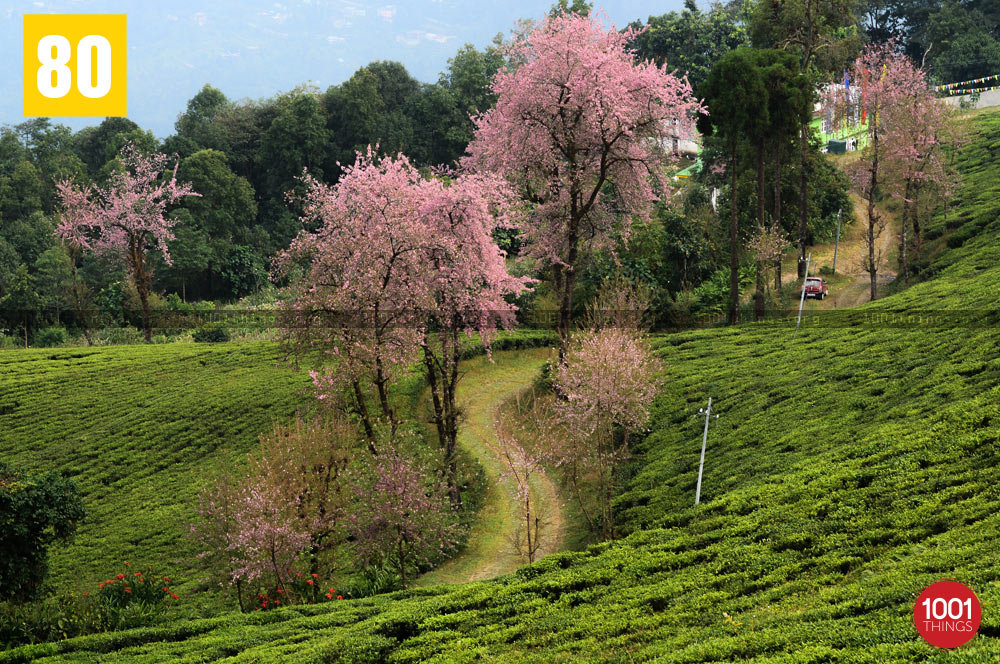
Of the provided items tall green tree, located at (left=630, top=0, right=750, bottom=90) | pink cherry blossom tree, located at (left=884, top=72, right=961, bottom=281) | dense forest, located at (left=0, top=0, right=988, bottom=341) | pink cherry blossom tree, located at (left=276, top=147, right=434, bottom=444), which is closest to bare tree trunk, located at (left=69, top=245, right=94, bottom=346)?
dense forest, located at (left=0, top=0, right=988, bottom=341)

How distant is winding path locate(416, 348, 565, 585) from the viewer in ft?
97.0

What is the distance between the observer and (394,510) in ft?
83.7

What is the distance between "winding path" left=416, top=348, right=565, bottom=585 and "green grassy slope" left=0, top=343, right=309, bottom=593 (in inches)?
335

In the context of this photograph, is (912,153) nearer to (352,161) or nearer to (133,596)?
(133,596)

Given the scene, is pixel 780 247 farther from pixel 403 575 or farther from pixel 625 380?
pixel 403 575

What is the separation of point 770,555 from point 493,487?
16.9m

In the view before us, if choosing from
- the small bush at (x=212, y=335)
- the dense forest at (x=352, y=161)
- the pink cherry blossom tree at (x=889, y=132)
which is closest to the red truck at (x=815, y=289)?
the pink cherry blossom tree at (x=889, y=132)

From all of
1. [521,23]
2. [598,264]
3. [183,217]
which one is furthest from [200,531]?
[183,217]

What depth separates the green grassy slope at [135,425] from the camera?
34188mm

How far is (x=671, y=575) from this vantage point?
20688 millimetres

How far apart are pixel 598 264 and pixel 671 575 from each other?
3588 cm

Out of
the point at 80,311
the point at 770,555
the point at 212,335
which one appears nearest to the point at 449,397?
the point at 770,555

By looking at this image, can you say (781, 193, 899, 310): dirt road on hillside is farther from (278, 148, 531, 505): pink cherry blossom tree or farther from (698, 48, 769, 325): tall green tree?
(278, 148, 531, 505): pink cherry blossom tree

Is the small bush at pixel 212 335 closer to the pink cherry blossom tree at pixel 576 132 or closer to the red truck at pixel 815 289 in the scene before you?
the pink cherry blossom tree at pixel 576 132
